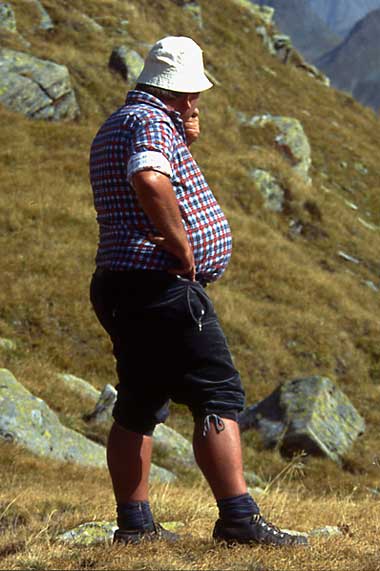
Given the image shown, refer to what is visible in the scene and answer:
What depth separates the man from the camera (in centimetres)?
462

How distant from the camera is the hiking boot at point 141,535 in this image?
4.76 meters

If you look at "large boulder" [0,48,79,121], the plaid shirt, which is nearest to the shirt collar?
the plaid shirt

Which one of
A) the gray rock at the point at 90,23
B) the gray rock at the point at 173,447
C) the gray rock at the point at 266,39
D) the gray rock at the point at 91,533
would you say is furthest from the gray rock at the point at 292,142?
the gray rock at the point at 91,533

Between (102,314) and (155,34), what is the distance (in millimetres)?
39950

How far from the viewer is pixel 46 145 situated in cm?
2669

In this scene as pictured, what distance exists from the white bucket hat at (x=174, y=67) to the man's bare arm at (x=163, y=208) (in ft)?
2.28

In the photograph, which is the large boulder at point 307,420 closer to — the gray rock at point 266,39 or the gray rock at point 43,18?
the gray rock at point 43,18

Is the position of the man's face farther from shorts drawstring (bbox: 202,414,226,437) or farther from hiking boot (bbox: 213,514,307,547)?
hiking boot (bbox: 213,514,307,547)

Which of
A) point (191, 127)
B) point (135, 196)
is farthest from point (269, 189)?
point (135, 196)

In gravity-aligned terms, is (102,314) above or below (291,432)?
above

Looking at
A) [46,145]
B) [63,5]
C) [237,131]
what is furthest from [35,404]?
[63,5]

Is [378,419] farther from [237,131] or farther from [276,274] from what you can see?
[237,131]

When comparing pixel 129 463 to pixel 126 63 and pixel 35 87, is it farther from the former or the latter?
pixel 126 63

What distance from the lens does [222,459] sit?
15.2 feet
